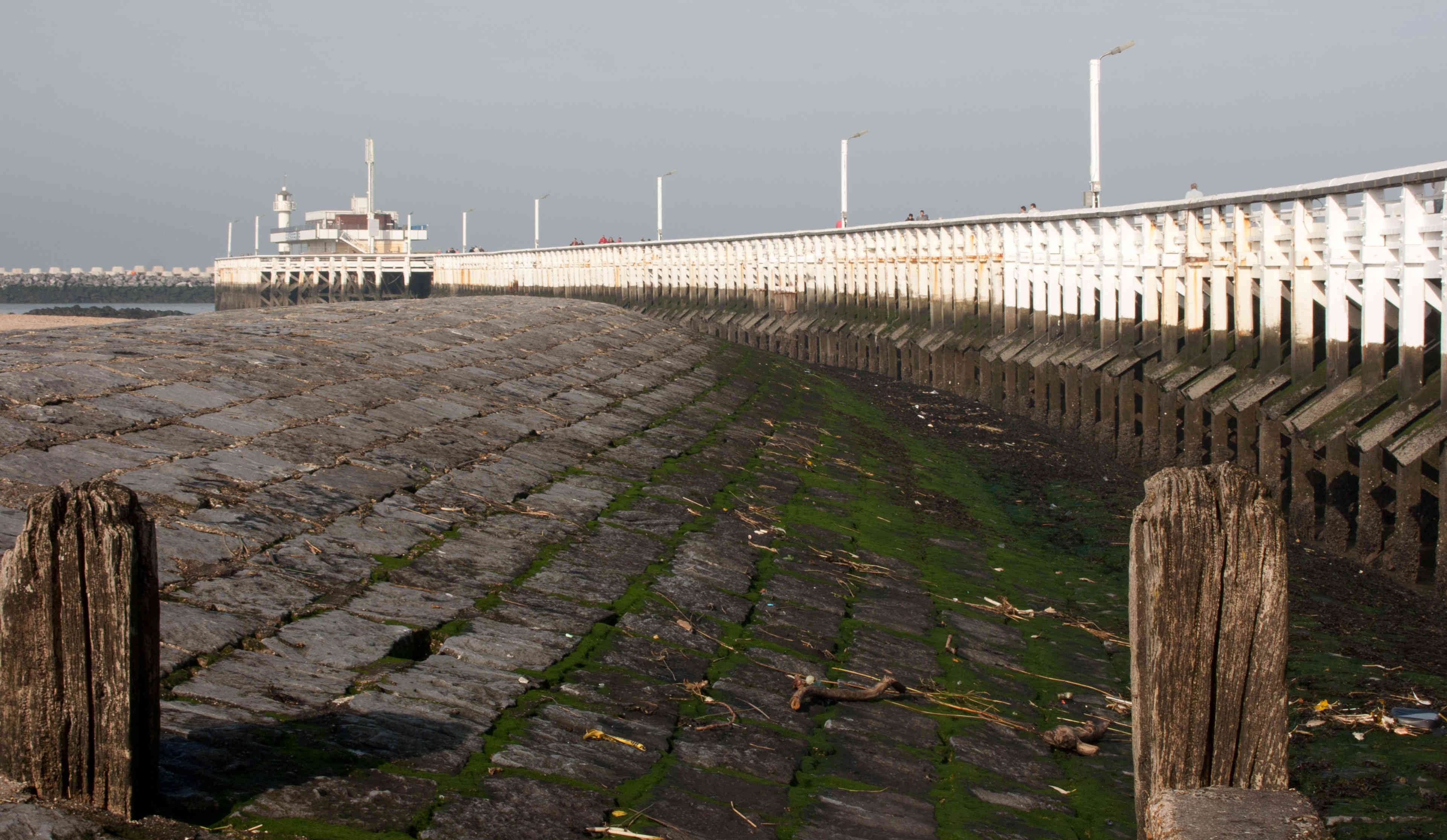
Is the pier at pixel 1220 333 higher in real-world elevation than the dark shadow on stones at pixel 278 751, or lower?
higher

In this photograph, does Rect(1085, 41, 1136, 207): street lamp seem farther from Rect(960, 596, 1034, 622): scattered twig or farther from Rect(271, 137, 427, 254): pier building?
Rect(271, 137, 427, 254): pier building

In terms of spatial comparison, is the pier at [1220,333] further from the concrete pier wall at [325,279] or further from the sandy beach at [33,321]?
the concrete pier wall at [325,279]

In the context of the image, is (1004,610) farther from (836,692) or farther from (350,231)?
(350,231)

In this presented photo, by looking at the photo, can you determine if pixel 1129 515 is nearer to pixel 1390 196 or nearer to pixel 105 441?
pixel 1390 196

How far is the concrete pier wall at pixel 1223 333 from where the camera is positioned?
11.1 m

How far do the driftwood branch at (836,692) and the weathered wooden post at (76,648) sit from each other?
11.1 ft

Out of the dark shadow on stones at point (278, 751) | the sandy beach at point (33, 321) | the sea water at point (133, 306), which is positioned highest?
the sea water at point (133, 306)

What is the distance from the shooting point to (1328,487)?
39.5ft

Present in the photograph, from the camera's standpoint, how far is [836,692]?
678 centimetres

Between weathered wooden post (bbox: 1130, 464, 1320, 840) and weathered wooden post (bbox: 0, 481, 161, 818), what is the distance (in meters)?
3.23

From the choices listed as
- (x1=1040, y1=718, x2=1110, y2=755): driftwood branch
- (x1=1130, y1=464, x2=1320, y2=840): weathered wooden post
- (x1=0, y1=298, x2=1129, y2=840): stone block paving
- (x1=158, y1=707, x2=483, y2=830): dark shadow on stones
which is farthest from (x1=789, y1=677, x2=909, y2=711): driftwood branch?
(x1=1130, y1=464, x2=1320, y2=840): weathered wooden post

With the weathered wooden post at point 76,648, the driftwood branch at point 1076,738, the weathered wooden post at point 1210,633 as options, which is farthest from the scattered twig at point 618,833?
the driftwood branch at point 1076,738

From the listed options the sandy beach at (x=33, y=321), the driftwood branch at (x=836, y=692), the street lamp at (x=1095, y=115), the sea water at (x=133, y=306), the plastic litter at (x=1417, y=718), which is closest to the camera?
the driftwood branch at (x=836, y=692)

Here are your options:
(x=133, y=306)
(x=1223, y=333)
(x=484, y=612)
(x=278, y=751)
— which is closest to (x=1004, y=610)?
(x=484, y=612)
